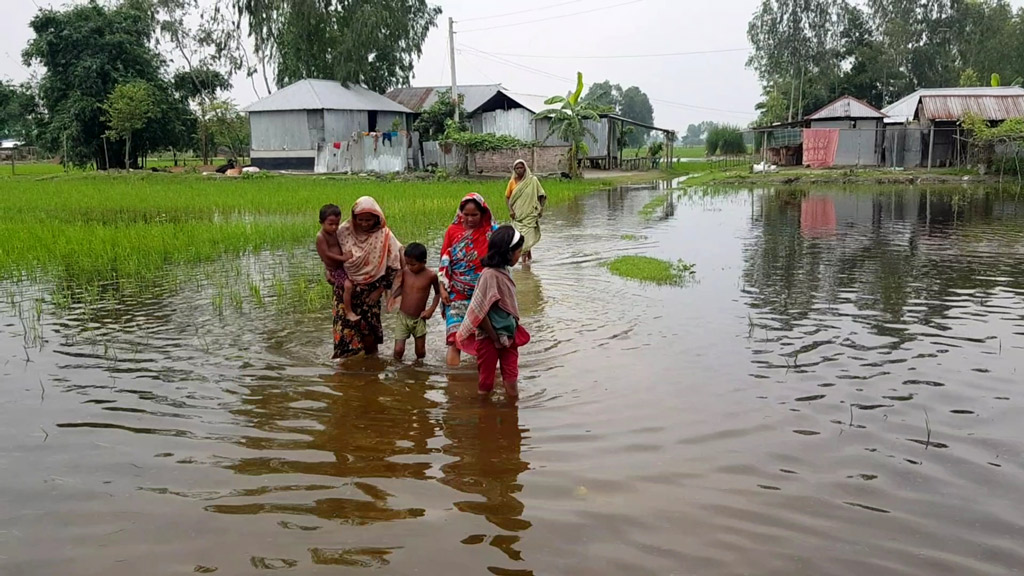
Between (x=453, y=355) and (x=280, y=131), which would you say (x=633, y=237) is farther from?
(x=280, y=131)

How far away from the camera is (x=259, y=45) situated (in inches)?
1681

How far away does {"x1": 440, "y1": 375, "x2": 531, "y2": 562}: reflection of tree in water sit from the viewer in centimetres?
327

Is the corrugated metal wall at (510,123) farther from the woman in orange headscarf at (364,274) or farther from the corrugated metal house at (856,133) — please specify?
the woman in orange headscarf at (364,274)

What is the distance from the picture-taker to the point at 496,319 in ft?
15.1

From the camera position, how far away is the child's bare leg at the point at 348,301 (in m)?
5.55

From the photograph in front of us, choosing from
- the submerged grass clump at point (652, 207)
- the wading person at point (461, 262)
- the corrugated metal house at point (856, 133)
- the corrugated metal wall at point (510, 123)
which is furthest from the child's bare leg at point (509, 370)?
the corrugated metal house at point (856, 133)

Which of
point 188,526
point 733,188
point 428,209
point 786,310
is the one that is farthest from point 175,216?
point 733,188

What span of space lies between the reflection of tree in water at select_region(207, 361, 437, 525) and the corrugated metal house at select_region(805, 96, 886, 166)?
31.2 meters

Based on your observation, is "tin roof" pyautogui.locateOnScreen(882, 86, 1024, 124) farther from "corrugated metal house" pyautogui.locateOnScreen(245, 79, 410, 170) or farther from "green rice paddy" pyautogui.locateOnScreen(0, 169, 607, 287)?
"corrugated metal house" pyautogui.locateOnScreen(245, 79, 410, 170)

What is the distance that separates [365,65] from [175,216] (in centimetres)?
2587

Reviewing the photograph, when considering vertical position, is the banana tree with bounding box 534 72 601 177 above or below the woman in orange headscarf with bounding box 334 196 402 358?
above

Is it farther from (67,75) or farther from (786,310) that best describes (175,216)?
(67,75)

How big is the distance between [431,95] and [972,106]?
23.4 metres

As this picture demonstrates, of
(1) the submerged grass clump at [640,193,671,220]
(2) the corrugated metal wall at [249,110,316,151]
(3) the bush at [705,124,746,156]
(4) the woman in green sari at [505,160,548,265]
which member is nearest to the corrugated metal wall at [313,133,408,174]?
(2) the corrugated metal wall at [249,110,316,151]
